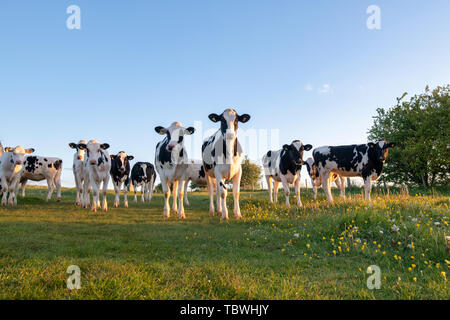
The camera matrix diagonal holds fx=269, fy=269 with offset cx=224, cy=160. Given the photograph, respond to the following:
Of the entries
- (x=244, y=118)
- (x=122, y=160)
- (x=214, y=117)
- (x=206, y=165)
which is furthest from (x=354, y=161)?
(x=122, y=160)

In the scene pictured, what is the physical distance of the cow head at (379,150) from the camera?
12953 mm

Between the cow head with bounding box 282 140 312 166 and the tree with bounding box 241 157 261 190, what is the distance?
4154cm

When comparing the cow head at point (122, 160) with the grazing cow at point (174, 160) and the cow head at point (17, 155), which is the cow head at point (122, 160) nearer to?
the grazing cow at point (174, 160)

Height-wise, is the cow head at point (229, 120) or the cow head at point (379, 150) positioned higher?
the cow head at point (229, 120)

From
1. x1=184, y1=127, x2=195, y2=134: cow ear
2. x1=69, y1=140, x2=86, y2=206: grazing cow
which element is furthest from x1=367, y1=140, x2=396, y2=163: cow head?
x1=69, y1=140, x2=86, y2=206: grazing cow

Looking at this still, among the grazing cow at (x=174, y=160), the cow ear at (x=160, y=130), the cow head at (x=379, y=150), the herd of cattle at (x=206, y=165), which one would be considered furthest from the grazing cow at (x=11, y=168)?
the cow head at (x=379, y=150)

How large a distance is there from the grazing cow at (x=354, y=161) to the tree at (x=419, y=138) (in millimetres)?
13599

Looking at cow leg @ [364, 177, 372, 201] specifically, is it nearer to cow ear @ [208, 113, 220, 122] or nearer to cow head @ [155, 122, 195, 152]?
cow ear @ [208, 113, 220, 122]

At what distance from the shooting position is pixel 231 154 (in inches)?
384

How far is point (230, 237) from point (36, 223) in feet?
20.6

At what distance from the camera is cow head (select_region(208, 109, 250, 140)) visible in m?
9.70

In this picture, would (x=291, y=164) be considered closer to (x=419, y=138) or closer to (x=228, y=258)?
(x=228, y=258)

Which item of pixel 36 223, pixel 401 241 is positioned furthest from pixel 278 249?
pixel 36 223
